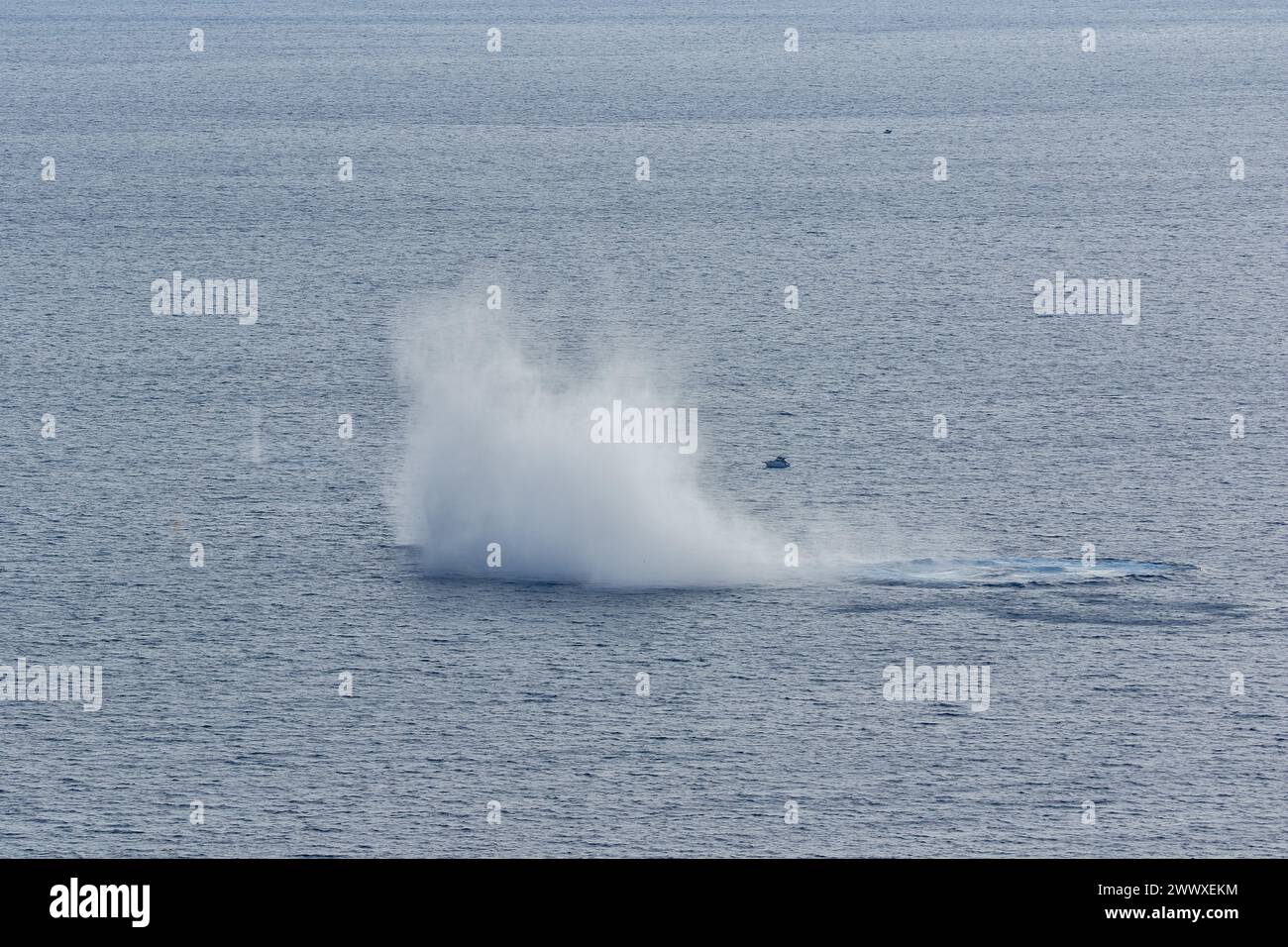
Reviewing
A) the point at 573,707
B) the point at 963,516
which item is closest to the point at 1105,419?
the point at 963,516

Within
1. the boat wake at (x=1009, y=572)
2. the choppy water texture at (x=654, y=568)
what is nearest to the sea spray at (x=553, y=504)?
the choppy water texture at (x=654, y=568)

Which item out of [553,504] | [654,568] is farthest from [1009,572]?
[553,504]

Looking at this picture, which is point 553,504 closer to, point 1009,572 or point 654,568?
point 654,568

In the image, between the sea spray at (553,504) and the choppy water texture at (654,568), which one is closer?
the choppy water texture at (654,568)

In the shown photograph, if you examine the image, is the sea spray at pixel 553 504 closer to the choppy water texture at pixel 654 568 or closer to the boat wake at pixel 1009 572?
the choppy water texture at pixel 654 568

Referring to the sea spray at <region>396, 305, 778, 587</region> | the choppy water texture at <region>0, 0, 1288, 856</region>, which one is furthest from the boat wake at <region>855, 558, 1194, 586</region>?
the sea spray at <region>396, 305, 778, 587</region>

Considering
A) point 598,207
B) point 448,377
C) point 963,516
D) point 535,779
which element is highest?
point 598,207

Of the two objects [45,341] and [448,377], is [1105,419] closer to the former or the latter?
[448,377]
